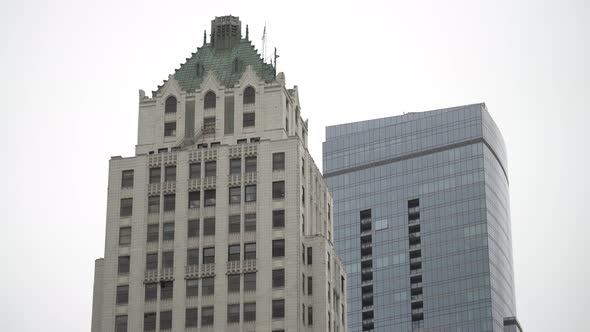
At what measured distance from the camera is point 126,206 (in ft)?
499

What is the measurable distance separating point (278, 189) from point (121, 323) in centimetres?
2314

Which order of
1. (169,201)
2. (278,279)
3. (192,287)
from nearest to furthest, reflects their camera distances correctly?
(278,279), (192,287), (169,201)

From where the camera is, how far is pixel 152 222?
15038 centimetres

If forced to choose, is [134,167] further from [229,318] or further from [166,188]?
[229,318]

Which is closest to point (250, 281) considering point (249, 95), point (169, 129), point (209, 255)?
point (209, 255)

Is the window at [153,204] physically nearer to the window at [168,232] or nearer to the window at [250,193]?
the window at [168,232]

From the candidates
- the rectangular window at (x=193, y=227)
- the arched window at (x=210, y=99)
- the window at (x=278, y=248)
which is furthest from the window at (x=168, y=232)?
the arched window at (x=210, y=99)

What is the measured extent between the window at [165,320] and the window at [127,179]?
652 inches

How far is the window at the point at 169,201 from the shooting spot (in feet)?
494

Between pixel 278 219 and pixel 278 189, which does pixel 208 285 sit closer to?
pixel 278 219

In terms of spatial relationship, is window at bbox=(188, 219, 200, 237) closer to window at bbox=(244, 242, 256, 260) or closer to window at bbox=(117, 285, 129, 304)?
window at bbox=(244, 242, 256, 260)

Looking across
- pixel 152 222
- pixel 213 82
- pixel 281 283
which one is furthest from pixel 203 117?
pixel 281 283

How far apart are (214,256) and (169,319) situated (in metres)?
8.59

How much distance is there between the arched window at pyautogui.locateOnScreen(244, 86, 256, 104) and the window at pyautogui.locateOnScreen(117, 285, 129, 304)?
26283 mm
